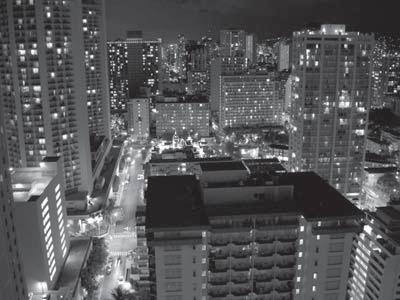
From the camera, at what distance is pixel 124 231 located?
38.5 m

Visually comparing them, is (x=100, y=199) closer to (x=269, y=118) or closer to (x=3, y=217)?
(x=3, y=217)

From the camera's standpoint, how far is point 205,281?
17047 mm

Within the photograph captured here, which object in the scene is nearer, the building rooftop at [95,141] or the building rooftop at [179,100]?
the building rooftop at [95,141]

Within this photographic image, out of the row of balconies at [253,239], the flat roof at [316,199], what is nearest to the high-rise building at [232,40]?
the flat roof at [316,199]

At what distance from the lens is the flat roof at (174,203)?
16141 millimetres

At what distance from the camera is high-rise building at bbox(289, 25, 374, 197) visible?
35.1 metres

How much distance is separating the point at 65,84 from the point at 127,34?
69.9 metres

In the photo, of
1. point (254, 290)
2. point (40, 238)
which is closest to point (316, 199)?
point (254, 290)

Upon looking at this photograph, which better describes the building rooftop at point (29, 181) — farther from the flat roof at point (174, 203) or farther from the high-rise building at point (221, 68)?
the high-rise building at point (221, 68)

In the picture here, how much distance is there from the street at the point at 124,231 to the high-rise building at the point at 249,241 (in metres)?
14.0

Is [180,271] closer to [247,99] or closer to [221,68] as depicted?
[247,99]

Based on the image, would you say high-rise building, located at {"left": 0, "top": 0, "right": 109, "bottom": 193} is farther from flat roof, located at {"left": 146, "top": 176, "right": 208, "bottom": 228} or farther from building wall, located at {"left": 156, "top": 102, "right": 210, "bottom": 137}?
building wall, located at {"left": 156, "top": 102, "right": 210, "bottom": 137}

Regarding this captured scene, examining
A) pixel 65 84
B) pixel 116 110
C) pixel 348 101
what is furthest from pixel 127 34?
pixel 348 101

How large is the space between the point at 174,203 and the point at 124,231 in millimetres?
22430
